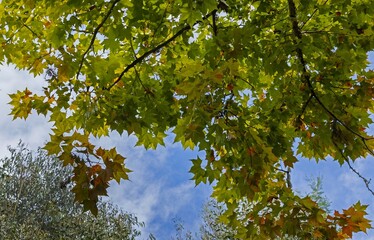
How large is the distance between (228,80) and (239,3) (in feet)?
3.54

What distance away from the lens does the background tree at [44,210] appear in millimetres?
11812

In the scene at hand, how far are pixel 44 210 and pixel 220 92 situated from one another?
39.4 feet

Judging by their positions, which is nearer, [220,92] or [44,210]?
[220,92]

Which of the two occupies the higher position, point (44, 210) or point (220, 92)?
point (44, 210)

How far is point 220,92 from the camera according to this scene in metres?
3.51

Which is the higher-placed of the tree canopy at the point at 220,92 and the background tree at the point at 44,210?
the background tree at the point at 44,210

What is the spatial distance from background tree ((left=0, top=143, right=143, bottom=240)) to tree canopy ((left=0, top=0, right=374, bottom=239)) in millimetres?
7910

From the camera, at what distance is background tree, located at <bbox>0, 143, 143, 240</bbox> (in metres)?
11.8

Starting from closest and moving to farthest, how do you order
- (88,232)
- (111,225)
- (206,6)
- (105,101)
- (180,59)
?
(206,6)
(105,101)
(180,59)
(88,232)
(111,225)

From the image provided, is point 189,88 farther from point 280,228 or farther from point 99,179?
point 280,228

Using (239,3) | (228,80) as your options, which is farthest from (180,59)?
(228,80)

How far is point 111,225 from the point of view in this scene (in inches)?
487

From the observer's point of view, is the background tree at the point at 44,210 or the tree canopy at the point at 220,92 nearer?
the tree canopy at the point at 220,92

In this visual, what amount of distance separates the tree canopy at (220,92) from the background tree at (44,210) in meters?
7.91
